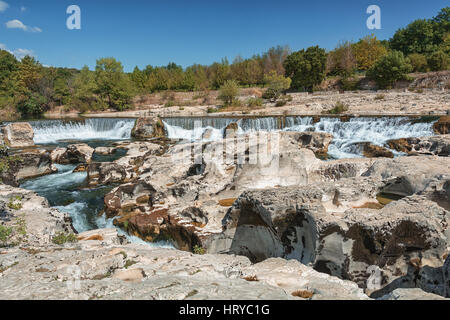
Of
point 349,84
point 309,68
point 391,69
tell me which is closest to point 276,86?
point 309,68

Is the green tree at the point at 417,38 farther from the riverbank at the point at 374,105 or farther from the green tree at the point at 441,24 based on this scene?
the riverbank at the point at 374,105

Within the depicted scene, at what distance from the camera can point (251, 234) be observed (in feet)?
15.6

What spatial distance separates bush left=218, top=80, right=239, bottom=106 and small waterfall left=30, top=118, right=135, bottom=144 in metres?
17.6

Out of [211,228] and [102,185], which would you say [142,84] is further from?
[211,228]

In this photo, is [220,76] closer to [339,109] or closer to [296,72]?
[296,72]

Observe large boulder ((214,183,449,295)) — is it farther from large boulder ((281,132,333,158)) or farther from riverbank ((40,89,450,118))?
A: riverbank ((40,89,450,118))

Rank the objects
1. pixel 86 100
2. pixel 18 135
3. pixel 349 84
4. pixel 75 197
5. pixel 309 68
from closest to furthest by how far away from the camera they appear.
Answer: pixel 75 197 → pixel 18 135 → pixel 349 84 → pixel 309 68 → pixel 86 100

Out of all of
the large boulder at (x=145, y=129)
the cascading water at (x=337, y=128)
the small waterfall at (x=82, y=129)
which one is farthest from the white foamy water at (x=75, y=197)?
the small waterfall at (x=82, y=129)

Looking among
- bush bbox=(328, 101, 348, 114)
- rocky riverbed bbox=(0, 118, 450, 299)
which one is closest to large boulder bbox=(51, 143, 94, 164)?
rocky riverbed bbox=(0, 118, 450, 299)

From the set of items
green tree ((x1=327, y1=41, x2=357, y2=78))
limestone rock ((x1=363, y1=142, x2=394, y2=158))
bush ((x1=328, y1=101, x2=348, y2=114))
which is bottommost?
limestone rock ((x1=363, y1=142, x2=394, y2=158))

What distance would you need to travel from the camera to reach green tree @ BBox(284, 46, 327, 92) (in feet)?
144

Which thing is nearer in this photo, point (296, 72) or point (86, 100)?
point (86, 100)

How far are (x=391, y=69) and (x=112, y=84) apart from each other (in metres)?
43.1

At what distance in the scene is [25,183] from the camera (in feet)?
35.4
